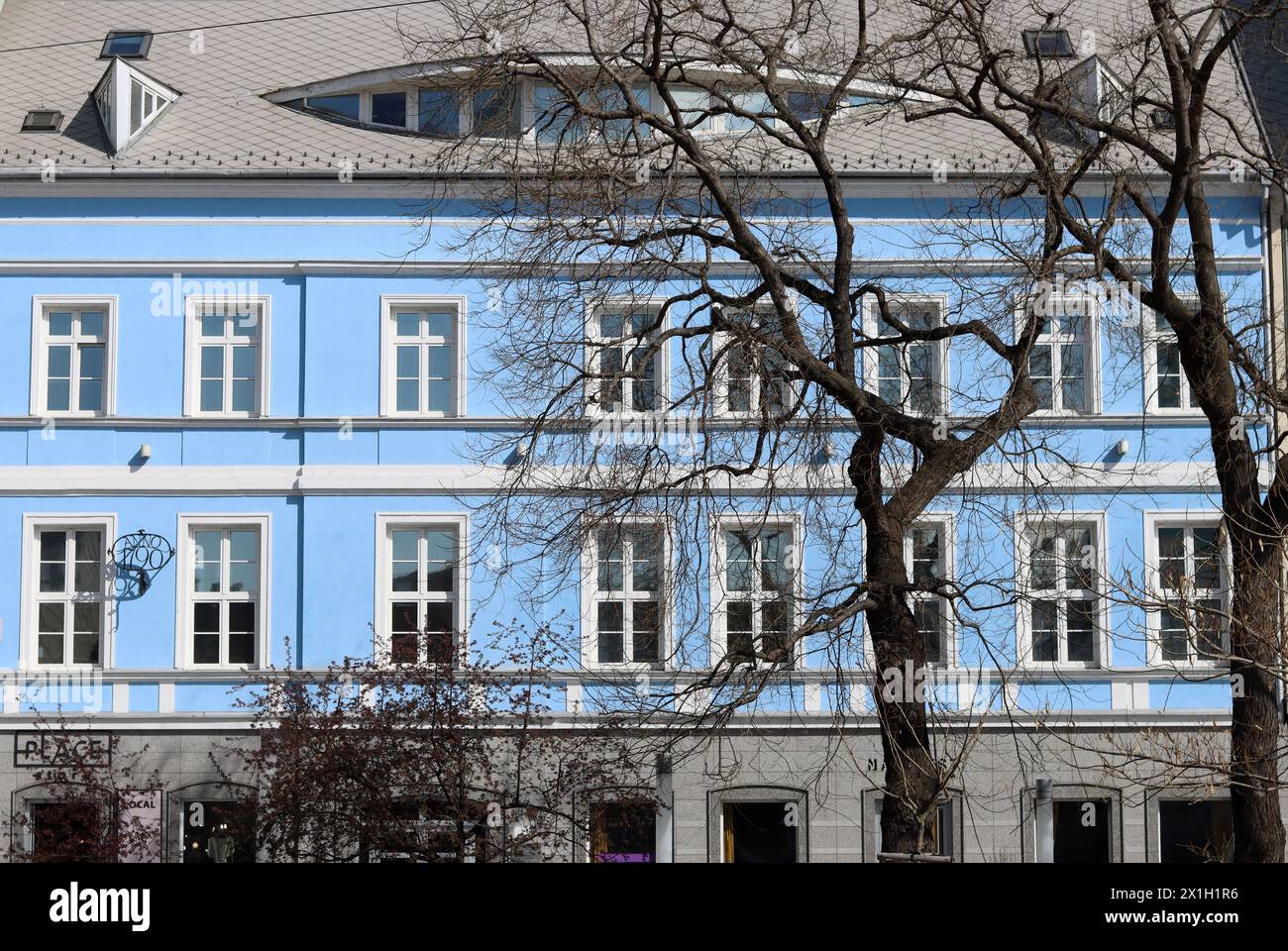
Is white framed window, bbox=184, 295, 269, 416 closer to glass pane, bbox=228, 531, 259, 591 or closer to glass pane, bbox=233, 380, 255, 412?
glass pane, bbox=233, 380, 255, 412

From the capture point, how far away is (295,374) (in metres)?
23.0

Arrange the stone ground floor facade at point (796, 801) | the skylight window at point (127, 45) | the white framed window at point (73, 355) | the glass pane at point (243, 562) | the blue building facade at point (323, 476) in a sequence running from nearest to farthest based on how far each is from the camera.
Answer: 1. the stone ground floor facade at point (796, 801)
2. the blue building facade at point (323, 476)
3. the glass pane at point (243, 562)
4. the white framed window at point (73, 355)
5. the skylight window at point (127, 45)

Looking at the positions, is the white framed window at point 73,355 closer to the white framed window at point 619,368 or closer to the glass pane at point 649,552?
the white framed window at point 619,368

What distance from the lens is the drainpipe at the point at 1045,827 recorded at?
21.5m

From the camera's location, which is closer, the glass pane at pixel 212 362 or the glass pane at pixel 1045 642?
the glass pane at pixel 1045 642

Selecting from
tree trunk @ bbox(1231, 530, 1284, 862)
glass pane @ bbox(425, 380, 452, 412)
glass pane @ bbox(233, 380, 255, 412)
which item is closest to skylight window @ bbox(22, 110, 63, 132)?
glass pane @ bbox(233, 380, 255, 412)

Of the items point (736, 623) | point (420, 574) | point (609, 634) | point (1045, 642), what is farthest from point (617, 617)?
point (1045, 642)

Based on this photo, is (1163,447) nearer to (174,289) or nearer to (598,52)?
(598,52)

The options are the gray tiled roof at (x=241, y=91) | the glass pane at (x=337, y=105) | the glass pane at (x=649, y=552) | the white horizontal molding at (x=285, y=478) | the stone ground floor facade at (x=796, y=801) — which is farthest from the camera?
the glass pane at (x=337, y=105)

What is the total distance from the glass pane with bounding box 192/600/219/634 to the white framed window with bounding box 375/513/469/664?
6.73ft

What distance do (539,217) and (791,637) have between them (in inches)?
171

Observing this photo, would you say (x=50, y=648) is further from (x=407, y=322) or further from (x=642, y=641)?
(x=642, y=641)

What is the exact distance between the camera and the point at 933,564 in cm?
2278

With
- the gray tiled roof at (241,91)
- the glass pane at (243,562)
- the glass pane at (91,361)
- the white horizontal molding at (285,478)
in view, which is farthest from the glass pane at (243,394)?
the gray tiled roof at (241,91)
